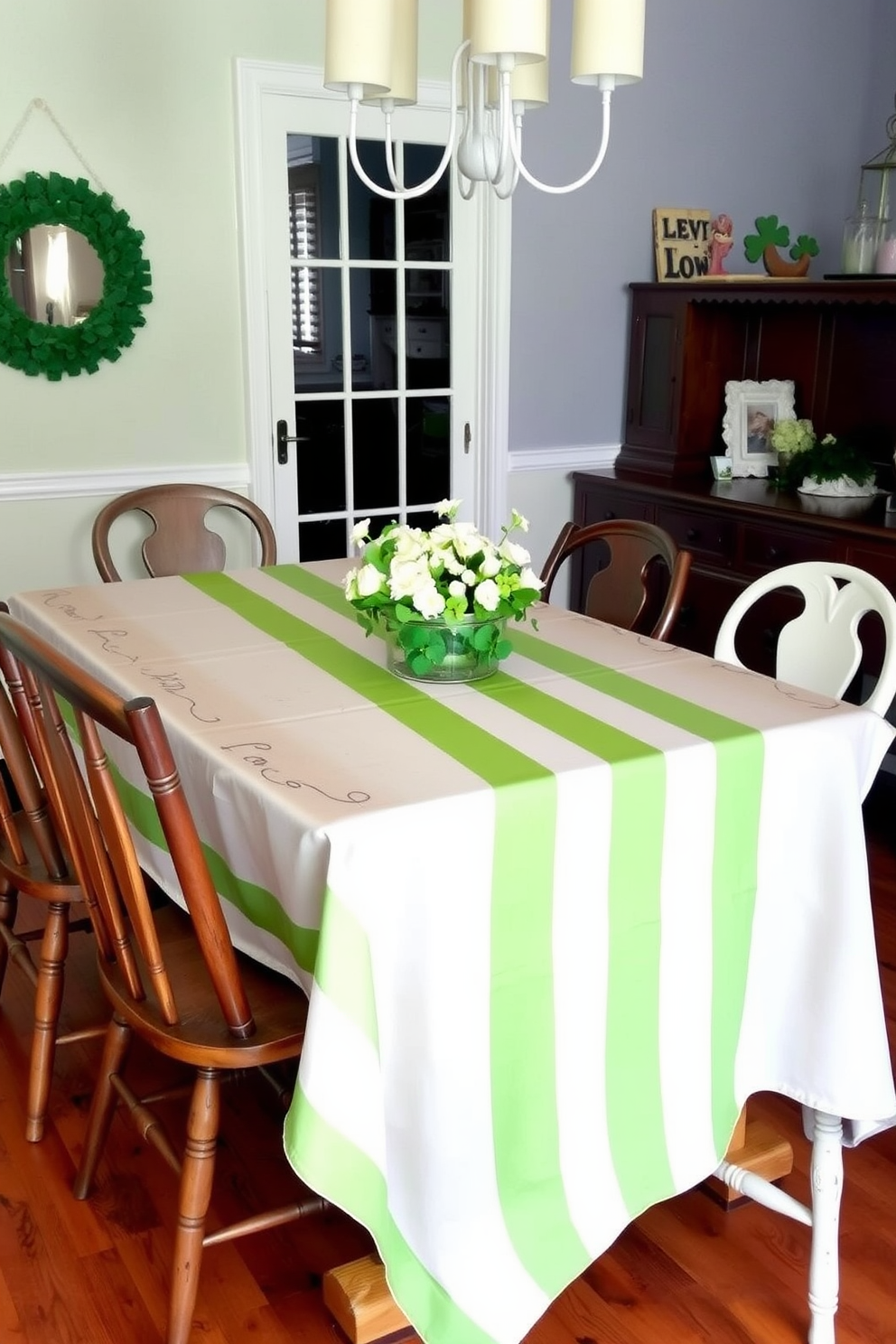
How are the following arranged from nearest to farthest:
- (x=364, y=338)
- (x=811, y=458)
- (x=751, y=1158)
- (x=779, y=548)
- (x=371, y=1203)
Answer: (x=371, y=1203) → (x=751, y=1158) → (x=779, y=548) → (x=811, y=458) → (x=364, y=338)

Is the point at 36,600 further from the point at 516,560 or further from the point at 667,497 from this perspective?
the point at 667,497

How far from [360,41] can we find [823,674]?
1.30 meters

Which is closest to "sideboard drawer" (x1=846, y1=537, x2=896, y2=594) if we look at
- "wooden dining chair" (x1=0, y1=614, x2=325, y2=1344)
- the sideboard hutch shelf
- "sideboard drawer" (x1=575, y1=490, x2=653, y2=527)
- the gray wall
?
the sideboard hutch shelf

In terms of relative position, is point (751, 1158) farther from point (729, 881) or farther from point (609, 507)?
point (609, 507)

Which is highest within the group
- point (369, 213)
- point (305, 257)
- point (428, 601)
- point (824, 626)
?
point (369, 213)

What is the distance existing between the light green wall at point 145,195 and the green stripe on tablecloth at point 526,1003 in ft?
7.32

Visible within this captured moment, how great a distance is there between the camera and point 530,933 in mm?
1632

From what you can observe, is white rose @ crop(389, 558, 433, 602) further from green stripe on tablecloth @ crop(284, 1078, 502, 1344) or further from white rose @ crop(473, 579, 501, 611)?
green stripe on tablecloth @ crop(284, 1078, 502, 1344)

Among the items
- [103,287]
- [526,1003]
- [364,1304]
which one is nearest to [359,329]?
[103,287]

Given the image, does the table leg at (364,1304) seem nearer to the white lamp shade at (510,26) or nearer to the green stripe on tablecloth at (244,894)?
the green stripe on tablecloth at (244,894)

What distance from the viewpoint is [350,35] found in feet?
6.52

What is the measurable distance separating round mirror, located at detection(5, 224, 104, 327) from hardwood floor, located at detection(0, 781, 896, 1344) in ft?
7.20

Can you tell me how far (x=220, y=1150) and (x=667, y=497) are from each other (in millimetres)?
2559

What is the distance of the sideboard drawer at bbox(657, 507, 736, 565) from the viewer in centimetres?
385
